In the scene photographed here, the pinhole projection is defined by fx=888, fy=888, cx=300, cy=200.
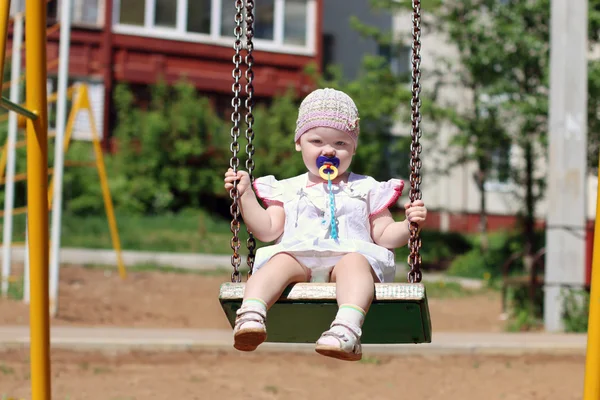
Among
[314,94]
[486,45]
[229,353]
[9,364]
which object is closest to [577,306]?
[229,353]

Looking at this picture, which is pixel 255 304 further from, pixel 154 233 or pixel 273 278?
pixel 154 233

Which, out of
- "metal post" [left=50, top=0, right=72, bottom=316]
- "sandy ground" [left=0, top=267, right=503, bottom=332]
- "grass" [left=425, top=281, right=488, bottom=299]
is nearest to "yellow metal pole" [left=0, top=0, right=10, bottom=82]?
"metal post" [left=50, top=0, right=72, bottom=316]

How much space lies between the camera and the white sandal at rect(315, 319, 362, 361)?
9.67 ft

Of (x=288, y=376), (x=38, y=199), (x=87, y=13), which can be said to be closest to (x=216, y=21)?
(x=87, y=13)

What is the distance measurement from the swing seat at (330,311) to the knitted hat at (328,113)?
0.66 metres

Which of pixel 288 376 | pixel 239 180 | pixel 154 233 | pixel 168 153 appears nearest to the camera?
pixel 239 180

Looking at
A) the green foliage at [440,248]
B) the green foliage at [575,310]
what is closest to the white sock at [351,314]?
the green foliage at [575,310]

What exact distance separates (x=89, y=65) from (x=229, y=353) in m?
12.6

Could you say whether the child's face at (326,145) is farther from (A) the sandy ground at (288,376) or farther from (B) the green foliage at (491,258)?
(B) the green foliage at (491,258)

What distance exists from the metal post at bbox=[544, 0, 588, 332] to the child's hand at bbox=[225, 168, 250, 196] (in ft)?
19.4

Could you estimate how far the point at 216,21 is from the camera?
64.0 ft

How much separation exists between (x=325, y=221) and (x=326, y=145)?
31 centimetres

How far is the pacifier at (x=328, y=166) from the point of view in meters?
3.51

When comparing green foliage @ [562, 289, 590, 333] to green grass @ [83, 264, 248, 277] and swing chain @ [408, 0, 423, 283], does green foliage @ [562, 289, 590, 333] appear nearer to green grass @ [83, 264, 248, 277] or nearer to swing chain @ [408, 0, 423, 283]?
swing chain @ [408, 0, 423, 283]
